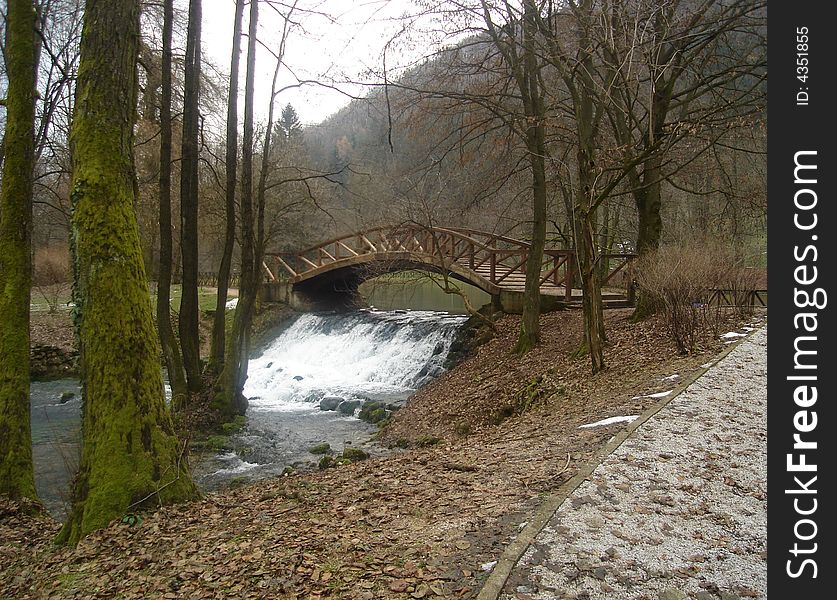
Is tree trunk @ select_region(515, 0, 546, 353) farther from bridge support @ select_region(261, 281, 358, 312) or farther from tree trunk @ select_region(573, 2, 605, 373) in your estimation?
bridge support @ select_region(261, 281, 358, 312)

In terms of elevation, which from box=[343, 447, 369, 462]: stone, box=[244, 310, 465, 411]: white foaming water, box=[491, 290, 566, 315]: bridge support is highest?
box=[491, 290, 566, 315]: bridge support

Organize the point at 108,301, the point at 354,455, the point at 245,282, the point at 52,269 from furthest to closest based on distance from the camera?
the point at 52,269 → the point at 245,282 → the point at 354,455 → the point at 108,301

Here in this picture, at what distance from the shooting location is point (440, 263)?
13836 millimetres

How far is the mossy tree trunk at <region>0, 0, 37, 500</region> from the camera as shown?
5.77 meters

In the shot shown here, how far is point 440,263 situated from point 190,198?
20.4 ft

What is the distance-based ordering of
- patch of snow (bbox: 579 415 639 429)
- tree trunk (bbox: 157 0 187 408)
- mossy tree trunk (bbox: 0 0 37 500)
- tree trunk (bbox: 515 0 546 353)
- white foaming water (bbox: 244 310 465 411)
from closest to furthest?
patch of snow (bbox: 579 415 639 429), mossy tree trunk (bbox: 0 0 37 500), tree trunk (bbox: 157 0 187 408), tree trunk (bbox: 515 0 546 353), white foaming water (bbox: 244 310 465 411)

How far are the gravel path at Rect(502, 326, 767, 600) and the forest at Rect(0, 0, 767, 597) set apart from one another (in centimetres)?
310

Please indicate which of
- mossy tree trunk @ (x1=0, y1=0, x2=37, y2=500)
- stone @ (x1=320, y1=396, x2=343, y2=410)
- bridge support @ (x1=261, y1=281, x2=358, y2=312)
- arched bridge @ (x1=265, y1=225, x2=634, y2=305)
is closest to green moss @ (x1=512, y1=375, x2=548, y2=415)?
arched bridge @ (x1=265, y1=225, x2=634, y2=305)

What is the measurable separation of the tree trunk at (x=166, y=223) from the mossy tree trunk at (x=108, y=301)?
474 cm

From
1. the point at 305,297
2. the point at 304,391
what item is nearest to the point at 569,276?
the point at 304,391

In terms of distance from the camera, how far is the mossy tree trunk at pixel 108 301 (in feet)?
14.5
